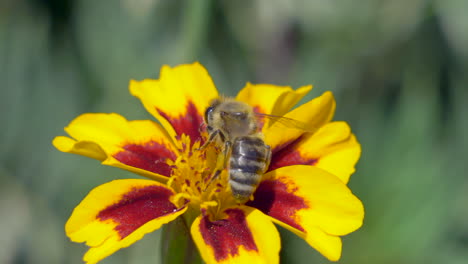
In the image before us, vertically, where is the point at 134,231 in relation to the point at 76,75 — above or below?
above

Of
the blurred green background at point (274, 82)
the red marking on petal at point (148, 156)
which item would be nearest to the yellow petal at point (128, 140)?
the red marking on petal at point (148, 156)

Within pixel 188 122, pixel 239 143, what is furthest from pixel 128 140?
pixel 239 143

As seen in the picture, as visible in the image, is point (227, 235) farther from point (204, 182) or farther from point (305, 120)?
point (305, 120)

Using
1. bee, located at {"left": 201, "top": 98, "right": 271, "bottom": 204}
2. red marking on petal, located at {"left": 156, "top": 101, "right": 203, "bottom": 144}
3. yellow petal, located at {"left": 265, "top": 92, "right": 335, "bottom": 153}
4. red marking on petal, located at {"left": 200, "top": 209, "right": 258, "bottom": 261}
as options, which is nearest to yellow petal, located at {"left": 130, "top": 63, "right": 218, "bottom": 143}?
red marking on petal, located at {"left": 156, "top": 101, "right": 203, "bottom": 144}

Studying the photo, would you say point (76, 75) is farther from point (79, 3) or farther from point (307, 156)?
point (307, 156)

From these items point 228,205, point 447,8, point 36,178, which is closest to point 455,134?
point 447,8

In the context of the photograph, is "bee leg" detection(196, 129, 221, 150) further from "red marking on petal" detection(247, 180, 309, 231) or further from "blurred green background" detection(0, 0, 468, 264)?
"blurred green background" detection(0, 0, 468, 264)
